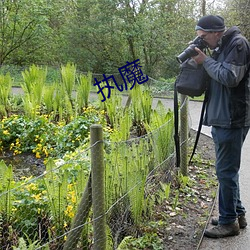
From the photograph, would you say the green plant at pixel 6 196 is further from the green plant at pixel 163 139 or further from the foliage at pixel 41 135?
the foliage at pixel 41 135

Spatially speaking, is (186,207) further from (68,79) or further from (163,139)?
(68,79)

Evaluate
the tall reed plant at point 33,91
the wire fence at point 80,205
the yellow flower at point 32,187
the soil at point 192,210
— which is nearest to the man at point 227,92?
the soil at point 192,210

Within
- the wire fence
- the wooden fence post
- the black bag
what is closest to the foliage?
the wire fence

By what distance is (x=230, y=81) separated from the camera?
2.79 meters

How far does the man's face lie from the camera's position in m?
2.99

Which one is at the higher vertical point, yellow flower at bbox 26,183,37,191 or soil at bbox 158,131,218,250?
yellow flower at bbox 26,183,37,191

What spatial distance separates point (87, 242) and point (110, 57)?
48.2 ft

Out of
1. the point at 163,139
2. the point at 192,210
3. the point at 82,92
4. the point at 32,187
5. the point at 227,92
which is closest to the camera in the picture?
the point at 227,92

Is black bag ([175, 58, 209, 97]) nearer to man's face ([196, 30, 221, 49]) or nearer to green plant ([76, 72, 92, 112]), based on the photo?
man's face ([196, 30, 221, 49])

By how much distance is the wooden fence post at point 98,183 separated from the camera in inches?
92.1

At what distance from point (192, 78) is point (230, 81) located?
1.30 ft

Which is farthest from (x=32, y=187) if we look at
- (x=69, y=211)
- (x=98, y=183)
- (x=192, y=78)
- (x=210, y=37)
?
(x=210, y=37)

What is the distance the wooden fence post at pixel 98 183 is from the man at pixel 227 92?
1.08 m

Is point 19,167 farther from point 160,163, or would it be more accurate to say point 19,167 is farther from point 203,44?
point 203,44
